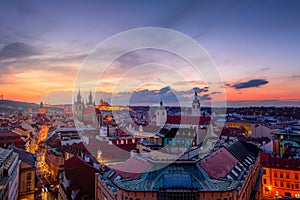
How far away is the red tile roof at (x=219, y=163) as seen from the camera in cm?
2412

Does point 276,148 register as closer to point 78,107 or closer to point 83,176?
point 83,176

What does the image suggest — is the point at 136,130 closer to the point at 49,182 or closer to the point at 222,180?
the point at 49,182

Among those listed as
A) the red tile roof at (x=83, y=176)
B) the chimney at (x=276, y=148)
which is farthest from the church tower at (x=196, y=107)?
the red tile roof at (x=83, y=176)

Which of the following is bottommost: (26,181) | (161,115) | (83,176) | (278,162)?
(26,181)

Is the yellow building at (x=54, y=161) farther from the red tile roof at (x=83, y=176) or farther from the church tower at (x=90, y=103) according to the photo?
the church tower at (x=90, y=103)

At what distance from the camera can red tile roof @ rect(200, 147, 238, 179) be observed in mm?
24125

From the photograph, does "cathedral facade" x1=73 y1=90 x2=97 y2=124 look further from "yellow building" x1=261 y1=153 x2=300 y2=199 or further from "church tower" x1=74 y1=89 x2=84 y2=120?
"yellow building" x1=261 y1=153 x2=300 y2=199

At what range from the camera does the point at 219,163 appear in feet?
88.8

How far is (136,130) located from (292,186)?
53793 millimetres

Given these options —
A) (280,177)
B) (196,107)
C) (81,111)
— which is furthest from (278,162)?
(81,111)

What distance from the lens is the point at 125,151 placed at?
5022 cm

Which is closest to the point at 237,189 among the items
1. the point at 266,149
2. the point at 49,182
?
the point at 266,149

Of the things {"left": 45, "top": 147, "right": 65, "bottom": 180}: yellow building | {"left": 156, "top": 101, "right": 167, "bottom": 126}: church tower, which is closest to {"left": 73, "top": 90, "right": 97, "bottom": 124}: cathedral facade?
{"left": 156, "top": 101, "right": 167, "bottom": 126}: church tower

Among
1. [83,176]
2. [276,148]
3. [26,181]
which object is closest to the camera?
[83,176]
